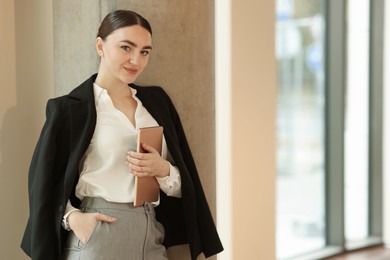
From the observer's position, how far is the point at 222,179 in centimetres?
374

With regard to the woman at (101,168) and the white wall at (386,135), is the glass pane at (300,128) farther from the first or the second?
the woman at (101,168)

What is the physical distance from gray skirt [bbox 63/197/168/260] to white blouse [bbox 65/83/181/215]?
0.04m

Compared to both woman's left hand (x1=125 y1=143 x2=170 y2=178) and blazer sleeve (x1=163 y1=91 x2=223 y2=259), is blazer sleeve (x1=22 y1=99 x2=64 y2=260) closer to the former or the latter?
woman's left hand (x1=125 y1=143 x2=170 y2=178)

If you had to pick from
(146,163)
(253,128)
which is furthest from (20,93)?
(253,128)

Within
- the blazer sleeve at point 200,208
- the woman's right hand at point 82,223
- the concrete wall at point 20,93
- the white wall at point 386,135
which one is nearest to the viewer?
the woman's right hand at point 82,223

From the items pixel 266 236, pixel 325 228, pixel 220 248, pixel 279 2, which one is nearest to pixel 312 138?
pixel 325 228

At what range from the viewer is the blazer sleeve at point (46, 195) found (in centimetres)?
231

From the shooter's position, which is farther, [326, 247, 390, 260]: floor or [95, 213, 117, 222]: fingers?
[326, 247, 390, 260]: floor

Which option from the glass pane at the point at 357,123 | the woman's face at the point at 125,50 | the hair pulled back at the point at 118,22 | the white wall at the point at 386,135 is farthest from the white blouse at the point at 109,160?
the white wall at the point at 386,135

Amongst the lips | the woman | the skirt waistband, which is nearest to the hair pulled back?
the woman

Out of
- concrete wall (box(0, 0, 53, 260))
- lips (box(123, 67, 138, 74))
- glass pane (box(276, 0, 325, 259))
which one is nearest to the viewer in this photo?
lips (box(123, 67, 138, 74))

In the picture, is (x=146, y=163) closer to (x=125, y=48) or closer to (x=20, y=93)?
(x=125, y=48)

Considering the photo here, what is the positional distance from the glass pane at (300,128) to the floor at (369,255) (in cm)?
26

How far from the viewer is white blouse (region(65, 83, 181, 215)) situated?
238 centimetres
